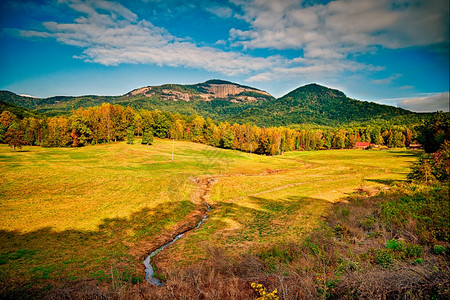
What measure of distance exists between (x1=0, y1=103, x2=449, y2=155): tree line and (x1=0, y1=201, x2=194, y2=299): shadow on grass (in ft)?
158

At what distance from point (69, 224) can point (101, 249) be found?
6769mm

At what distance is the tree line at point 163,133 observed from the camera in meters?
78.1

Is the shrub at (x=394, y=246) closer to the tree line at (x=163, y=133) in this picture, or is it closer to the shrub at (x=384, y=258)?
the shrub at (x=384, y=258)

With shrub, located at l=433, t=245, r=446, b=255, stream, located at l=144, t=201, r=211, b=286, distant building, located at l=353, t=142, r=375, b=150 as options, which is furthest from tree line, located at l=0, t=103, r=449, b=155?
shrub, located at l=433, t=245, r=446, b=255

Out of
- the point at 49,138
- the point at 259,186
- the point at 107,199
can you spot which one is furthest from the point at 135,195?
the point at 49,138

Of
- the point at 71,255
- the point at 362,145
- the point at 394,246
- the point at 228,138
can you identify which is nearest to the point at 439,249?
the point at 394,246

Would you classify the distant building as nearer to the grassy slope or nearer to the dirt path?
the grassy slope

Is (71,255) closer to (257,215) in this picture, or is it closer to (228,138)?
(257,215)

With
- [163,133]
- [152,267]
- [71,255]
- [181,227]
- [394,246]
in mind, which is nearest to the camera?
[394,246]

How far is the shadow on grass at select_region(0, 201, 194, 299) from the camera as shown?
507 inches

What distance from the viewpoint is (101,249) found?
1758 centimetres

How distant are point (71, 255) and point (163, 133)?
98348 mm

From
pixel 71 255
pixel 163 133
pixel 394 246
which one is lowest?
pixel 71 255

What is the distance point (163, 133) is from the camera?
110562 millimetres
